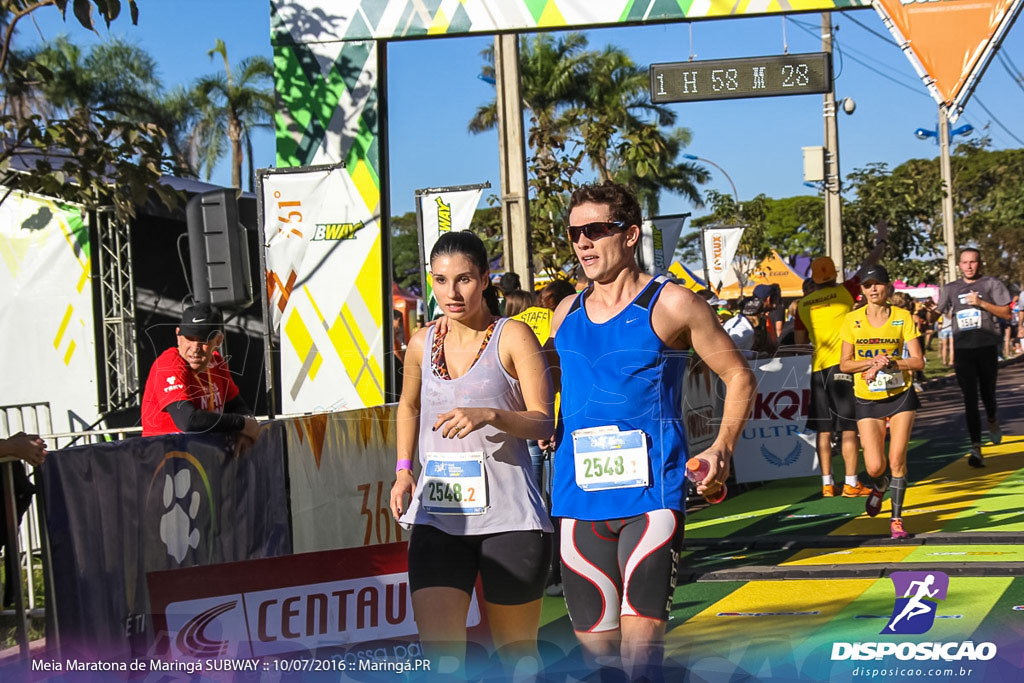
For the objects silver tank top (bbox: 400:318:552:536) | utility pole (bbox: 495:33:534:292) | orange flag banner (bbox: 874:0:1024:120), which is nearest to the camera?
silver tank top (bbox: 400:318:552:536)

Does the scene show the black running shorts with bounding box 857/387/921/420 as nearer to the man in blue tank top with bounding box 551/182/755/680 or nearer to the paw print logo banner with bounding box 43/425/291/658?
the paw print logo banner with bounding box 43/425/291/658

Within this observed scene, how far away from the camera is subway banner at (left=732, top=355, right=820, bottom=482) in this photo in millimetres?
12062

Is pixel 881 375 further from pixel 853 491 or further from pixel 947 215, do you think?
pixel 947 215

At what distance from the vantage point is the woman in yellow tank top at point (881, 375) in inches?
327

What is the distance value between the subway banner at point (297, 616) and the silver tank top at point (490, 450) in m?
0.72

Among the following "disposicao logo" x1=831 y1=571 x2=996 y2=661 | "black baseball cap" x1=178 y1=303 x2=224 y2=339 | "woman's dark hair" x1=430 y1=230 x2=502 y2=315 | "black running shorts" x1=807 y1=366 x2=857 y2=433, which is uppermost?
"woman's dark hair" x1=430 y1=230 x2=502 y2=315

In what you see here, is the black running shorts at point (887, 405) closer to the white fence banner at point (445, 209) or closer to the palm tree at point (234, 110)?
the white fence banner at point (445, 209)

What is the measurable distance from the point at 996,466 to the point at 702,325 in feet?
30.8

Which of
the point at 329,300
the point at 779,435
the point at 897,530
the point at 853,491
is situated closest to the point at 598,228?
the point at 329,300

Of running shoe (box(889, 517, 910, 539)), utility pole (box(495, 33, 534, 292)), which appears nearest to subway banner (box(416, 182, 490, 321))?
utility pole (box(495, 33, 534, 292))

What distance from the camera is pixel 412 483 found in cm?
440

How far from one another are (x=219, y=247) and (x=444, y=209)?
183 centimetres

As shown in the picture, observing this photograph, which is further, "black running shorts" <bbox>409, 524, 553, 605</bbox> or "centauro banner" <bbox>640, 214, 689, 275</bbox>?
"centauro banner" <bbox>640, 214, 689, 275</bbox>

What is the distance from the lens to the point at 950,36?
7.70 meters
